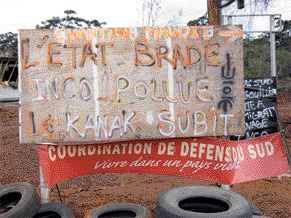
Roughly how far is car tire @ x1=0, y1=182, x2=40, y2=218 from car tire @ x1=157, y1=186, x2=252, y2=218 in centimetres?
139

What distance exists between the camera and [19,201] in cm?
450

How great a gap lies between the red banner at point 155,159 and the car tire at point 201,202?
28 centimetres

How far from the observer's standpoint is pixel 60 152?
4770 millimetres

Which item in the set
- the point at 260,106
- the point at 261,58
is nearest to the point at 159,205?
the point at 260,106

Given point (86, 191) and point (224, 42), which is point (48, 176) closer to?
point (86, 191)

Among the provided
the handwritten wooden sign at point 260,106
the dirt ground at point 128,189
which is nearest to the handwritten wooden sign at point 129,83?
the dirt ground at point 128,189

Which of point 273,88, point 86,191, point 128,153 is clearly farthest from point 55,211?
point 273,88

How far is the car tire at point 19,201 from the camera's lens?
14.1ft

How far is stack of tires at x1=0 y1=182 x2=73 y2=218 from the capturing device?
4.32 m

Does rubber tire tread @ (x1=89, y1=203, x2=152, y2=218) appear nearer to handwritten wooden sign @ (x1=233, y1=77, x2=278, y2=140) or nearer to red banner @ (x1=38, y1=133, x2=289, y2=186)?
red banner @ (x1=38, y1=133, x2=289, y2=186)

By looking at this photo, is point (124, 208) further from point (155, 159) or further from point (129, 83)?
point (129, 83)

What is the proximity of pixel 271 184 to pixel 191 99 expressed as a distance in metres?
2.88

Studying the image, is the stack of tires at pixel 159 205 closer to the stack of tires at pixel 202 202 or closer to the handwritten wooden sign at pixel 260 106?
the stack of tires at pixel 202 202

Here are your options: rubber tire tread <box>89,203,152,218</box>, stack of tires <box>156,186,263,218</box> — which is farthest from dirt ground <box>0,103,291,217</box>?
stack of tires <box>156,186,263,218</box>
